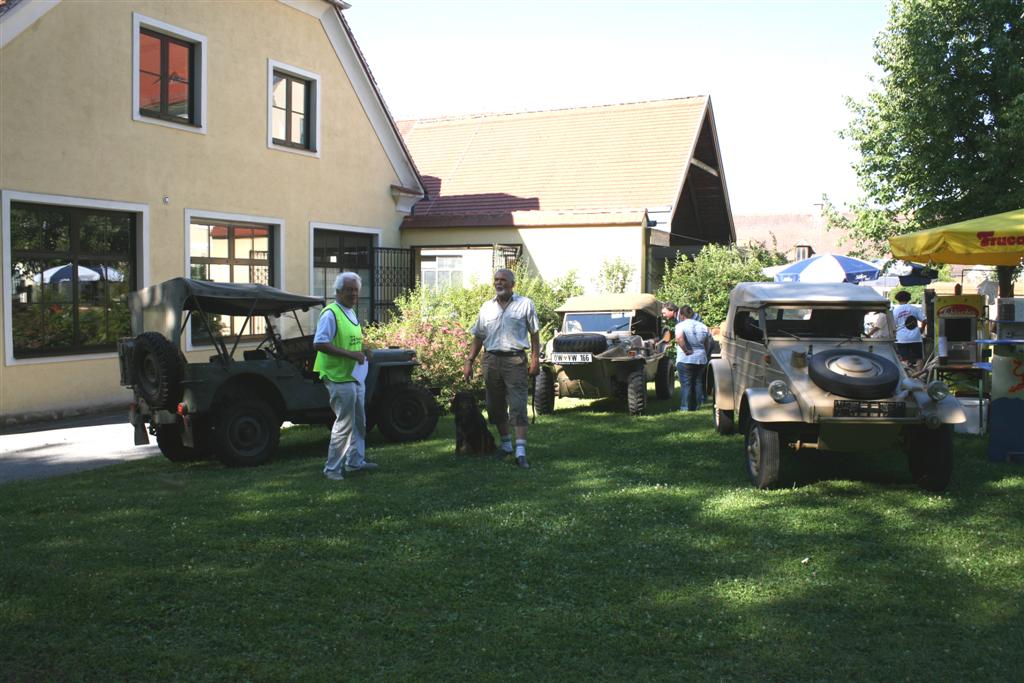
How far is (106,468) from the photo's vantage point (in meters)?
9.23

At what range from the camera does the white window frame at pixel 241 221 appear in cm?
1449

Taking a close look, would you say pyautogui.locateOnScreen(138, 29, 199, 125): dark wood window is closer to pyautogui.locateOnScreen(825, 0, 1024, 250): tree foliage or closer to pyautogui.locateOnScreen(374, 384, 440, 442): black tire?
pyautogui.locateOnScreen(374, 384, 440, 442): black tire

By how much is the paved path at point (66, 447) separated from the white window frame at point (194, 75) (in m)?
4.65

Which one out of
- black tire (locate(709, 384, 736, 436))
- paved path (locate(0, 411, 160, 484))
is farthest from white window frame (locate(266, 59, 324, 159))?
black tire (locate(709, 384, 736, 436))

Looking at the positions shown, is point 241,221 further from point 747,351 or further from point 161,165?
point 747,351

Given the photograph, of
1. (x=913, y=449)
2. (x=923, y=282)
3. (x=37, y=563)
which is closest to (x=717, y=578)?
(x=913, y=449)

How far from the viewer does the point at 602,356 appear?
12562mm

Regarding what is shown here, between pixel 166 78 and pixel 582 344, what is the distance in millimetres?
7808

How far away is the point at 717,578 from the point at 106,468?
21.5 feet

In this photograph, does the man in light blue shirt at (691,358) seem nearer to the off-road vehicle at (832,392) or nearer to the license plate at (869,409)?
the off-road vehicle at (832,392)

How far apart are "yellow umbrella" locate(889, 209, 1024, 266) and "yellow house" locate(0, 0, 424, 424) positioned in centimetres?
1041

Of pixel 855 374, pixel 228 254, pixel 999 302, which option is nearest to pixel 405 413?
pixel 855 374

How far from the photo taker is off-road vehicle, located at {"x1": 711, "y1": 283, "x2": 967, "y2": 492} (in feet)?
24.2

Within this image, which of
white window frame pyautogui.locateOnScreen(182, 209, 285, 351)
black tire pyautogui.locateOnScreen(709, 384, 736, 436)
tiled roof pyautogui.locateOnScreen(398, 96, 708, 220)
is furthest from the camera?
tiled roof pyautogui.locateOnScreen(398, 96, 708, 220)
